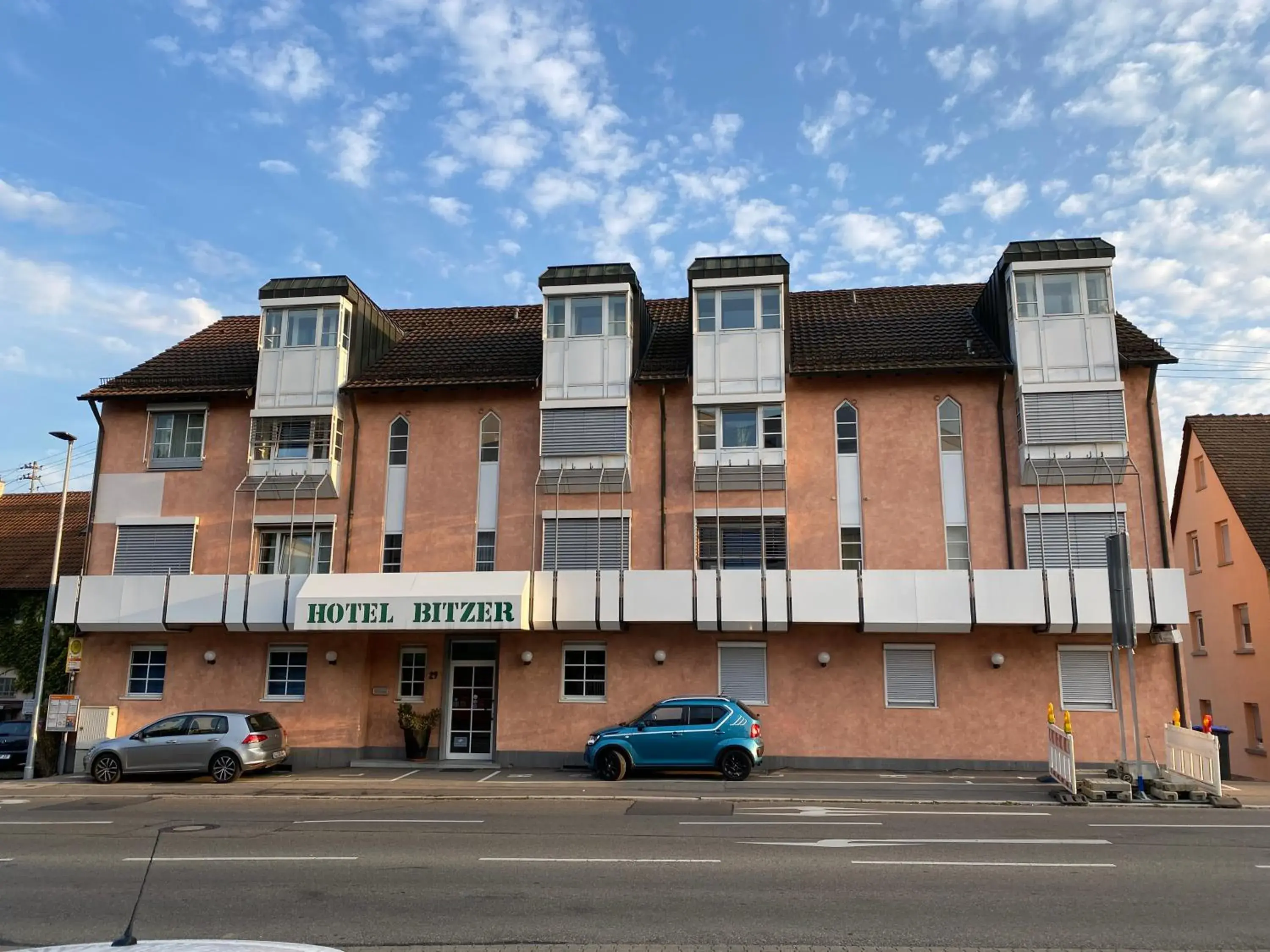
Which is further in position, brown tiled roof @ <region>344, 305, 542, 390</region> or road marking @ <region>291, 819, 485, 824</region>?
brown tiled roof @ <region>344, 305, 542, 390</region>

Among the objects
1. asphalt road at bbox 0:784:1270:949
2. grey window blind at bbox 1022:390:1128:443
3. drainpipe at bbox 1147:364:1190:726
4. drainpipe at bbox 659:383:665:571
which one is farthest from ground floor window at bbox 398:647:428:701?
drainpipe at bbox 1147:364:1190:726

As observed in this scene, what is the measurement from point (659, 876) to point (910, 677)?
490 inches

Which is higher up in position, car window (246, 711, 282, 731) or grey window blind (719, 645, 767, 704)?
grey window blind (719, 645, 767, 704)

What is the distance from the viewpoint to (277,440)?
22859 mm

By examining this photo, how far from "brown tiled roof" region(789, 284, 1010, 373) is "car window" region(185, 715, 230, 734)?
14840 millimetres

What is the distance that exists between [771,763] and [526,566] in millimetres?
7223

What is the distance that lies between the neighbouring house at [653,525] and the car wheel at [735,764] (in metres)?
2.45

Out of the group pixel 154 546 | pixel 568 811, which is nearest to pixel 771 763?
pixel 568 811

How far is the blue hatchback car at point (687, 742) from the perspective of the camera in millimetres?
18000

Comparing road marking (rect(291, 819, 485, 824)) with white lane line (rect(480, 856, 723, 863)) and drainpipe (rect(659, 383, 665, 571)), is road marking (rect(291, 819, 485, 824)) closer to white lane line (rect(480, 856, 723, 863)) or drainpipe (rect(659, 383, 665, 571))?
white lane line (rect(480, 856, 723, 863))

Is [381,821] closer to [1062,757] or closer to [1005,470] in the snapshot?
[1062,757]

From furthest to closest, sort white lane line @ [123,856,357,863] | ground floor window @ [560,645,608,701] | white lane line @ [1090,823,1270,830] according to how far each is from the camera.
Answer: ground floor window @ [560,645,608,701] → white lane line @ [1090,823,1270,830] → white lane line @ [123,856,357,863]

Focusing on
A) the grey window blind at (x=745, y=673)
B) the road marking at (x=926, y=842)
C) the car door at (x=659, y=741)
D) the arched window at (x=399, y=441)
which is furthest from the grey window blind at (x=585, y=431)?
the road marking at (x=926, y=842)

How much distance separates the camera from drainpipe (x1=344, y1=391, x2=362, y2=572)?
22.5 m
